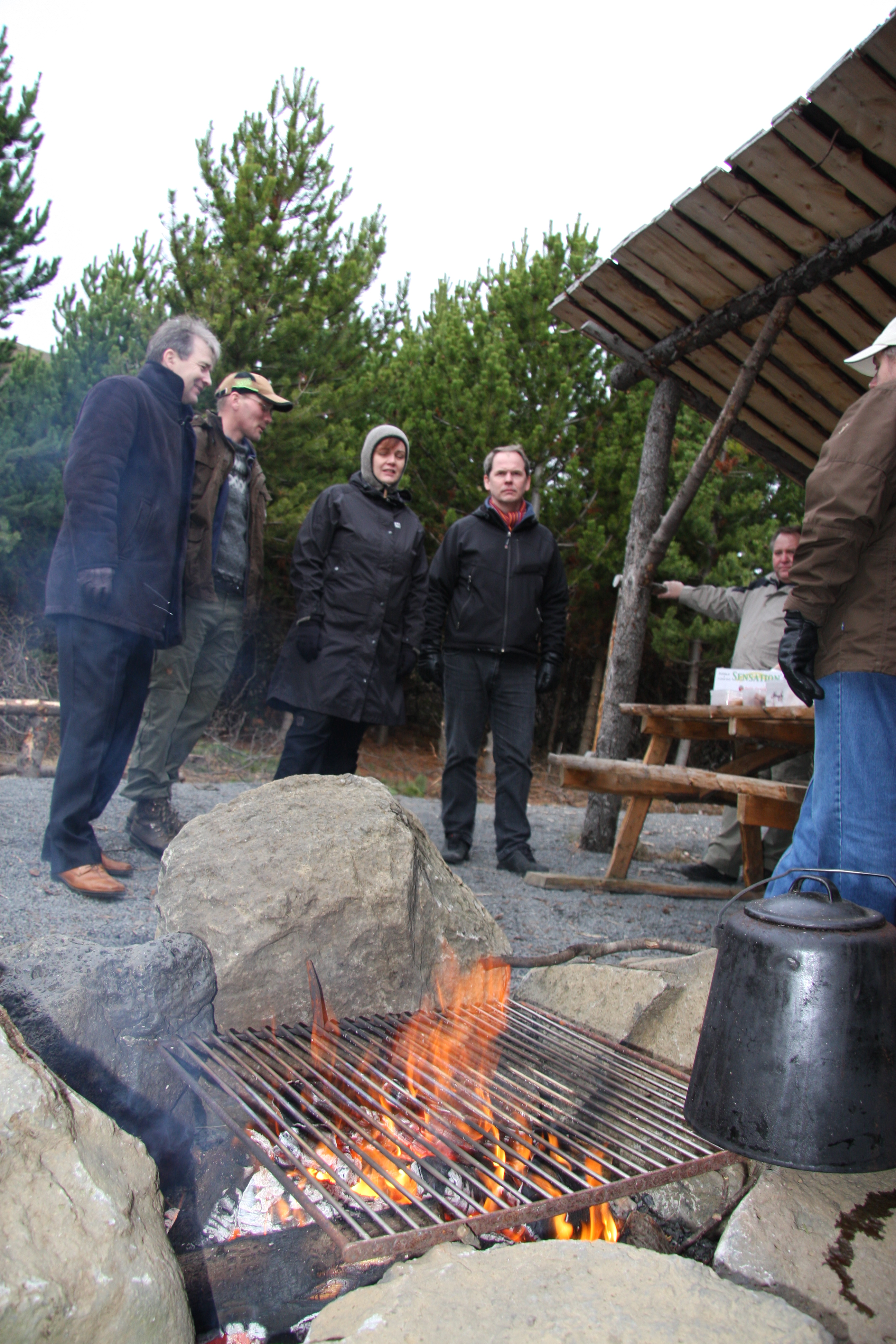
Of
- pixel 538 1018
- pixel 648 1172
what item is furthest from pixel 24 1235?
pixel 538 1018

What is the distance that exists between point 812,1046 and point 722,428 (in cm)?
368

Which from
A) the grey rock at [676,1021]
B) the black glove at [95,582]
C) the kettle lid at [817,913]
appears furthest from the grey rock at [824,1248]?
the black glove at [95,582]

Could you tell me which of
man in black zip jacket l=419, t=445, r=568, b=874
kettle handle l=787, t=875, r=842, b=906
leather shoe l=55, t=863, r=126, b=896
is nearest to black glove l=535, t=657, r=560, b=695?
man in black zip jacket l=419, t=445, r=568, b=874

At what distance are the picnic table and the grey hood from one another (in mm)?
1613

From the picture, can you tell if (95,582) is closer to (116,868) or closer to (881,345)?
(116,868)

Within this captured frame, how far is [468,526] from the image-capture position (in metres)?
4.76

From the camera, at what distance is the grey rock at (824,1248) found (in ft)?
4.15

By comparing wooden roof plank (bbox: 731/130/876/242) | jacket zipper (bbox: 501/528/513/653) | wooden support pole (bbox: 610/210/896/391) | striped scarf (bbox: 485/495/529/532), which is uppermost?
wooden roof plank (bbox: 731/130/876/242)

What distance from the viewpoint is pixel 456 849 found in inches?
180

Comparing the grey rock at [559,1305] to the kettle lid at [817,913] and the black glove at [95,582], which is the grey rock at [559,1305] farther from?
the black glove at [95,582]

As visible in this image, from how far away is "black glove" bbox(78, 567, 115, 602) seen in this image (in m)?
2.91

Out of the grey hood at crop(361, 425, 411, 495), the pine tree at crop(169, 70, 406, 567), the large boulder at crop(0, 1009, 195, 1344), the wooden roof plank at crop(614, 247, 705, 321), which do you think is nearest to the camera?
the large boulder at crop(0, 1009, 195, 1344)

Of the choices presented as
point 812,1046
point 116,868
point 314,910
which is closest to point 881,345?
point 812,1046

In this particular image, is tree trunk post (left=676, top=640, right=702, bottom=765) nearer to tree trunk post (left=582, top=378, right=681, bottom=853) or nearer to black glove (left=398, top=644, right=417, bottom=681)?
tree trunk post (left=582, top=378, right=681, bottom=853)
